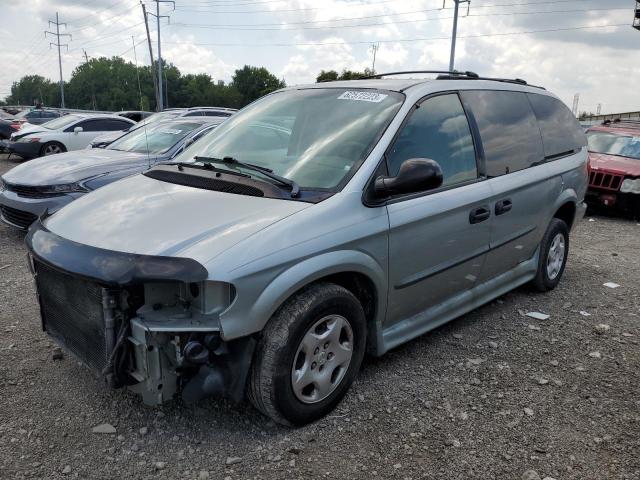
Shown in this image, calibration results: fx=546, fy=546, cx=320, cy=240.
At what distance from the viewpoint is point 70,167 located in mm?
6656

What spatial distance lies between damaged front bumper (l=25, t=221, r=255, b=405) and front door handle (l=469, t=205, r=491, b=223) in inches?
72.6

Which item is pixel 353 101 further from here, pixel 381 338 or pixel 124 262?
pixel 124 262

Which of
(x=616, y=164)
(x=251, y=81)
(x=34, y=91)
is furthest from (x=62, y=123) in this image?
(x=34, y=91)

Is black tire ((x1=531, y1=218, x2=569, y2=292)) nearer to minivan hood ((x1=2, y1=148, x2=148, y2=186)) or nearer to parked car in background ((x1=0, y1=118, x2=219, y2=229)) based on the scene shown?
parked car in background ((x1=0, y1=118, x2=219, y2=229))

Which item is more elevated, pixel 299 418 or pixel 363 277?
pixel 363 277

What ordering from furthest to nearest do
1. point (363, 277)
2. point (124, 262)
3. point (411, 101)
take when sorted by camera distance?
point (411, 101)
point (363, 277)
point (124, 262)

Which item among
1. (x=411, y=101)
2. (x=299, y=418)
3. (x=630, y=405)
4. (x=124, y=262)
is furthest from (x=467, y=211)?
(x=124, y=262)

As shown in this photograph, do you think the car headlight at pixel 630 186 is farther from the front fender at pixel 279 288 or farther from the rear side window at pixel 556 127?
the front fender at pixel 279 288

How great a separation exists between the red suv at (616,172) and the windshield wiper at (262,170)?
25.5ft

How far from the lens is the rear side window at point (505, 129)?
157 inches

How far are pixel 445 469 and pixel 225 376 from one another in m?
1.16

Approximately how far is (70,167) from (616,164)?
28.9 ft

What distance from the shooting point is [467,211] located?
11.9 ft

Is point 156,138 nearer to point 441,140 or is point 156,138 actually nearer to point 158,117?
point 158,117
